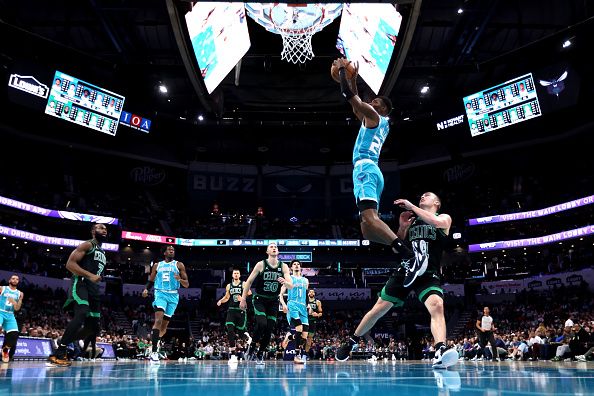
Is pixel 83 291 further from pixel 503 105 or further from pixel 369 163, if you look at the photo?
pixel 503 105

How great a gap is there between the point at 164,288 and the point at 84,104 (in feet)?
76.7

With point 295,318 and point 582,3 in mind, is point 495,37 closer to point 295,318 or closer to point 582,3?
point 582,3

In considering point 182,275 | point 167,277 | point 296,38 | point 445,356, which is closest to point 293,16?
point 296,38

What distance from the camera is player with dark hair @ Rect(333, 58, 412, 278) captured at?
231 inches

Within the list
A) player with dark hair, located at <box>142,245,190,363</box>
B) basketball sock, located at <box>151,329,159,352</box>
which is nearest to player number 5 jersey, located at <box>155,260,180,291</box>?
player with dark hair, located at <box>142,245,190,363</box>

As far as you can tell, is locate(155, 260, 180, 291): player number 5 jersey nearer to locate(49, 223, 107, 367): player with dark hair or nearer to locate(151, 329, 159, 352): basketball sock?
locate(151, 329, 159, 352): basketball sock

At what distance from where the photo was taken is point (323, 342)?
1238 inches

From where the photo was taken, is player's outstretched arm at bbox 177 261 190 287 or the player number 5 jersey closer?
player's outstretched arm at bbox 177 261 190 287

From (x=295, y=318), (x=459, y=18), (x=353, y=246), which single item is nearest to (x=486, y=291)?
(x=353, y=246)

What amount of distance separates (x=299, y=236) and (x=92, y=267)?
111ft

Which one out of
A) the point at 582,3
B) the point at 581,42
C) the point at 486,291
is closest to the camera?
the point at 582,3

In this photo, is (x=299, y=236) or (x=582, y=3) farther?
(x=299, y=236)

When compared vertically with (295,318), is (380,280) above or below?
above

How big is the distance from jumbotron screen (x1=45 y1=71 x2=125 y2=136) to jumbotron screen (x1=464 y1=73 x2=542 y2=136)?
21960 millimetres
